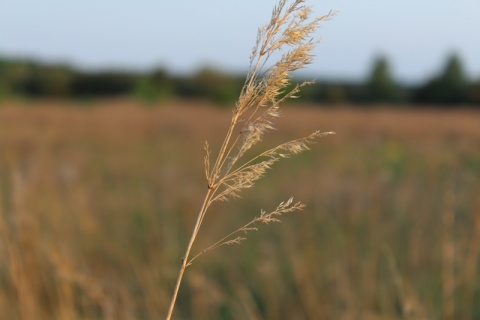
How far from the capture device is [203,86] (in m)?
47.9

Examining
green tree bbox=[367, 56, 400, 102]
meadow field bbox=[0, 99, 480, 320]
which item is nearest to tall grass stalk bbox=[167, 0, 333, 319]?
meadow field bbox=[0, 99, 480, 320]

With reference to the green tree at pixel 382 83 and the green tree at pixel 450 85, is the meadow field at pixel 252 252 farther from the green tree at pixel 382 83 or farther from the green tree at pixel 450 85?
the green tree at pixel 382 83

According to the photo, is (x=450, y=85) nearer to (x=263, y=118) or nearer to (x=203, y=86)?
(x=203, y=86)

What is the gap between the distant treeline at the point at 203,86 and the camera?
1647 inches

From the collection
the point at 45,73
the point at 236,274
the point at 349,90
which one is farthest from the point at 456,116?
the point at 45,73

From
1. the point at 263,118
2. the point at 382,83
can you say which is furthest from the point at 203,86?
the point at 263,118

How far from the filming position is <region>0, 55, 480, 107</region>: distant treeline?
4184 centimetres

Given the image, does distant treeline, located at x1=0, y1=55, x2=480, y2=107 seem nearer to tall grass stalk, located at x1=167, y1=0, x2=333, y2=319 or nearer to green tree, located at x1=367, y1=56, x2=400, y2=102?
green tree, located at x1=367, y1=56, x2=400, y2=102

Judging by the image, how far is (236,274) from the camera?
3.79m

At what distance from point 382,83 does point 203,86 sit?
1225 centimetres

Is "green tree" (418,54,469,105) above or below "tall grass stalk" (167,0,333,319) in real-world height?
below

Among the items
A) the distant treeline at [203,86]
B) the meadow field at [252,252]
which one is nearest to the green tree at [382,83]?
the distant treeline at [203,86]

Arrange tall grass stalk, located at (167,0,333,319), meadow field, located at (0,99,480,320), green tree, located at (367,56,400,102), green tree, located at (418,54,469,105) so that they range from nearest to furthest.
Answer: tall grass stalk, located at (167,0,333,319) → meadow field, located at (0,99,480,320) → green tree, located at (418,54,469,105) → green tree, located at (367,56,400,102)

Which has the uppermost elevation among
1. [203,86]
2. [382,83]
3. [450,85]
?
[450,85]
